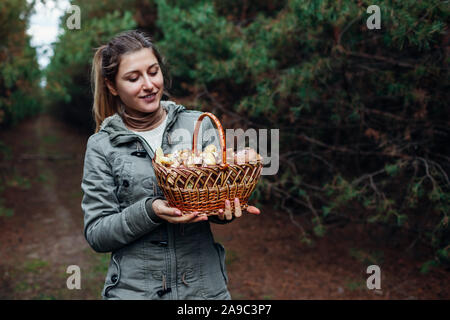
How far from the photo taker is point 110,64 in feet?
7.12

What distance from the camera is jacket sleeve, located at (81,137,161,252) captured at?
191cm

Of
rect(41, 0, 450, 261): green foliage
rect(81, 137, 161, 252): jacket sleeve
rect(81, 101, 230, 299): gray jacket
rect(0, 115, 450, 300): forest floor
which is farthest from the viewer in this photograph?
rect(0, 115, 450, 300): forest floor

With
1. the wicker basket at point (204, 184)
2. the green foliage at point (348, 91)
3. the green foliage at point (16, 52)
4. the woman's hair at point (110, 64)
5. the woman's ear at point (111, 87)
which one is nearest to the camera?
the wicker basket at point (204, 184)

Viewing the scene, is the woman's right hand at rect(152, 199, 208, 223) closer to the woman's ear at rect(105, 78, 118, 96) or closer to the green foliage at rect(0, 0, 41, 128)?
the woman's ear at rect(105, 78, 118, 96)

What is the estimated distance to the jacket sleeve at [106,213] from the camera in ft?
6.25

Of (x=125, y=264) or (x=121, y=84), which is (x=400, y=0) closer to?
(x=121, y=84)

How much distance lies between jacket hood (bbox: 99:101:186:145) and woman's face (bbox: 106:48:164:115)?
0.09 metres

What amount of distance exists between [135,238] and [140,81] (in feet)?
2.37

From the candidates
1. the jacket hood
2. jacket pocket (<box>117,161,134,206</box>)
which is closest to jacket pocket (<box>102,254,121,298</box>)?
jacket pocket (<box>117,161,134,206</box>)

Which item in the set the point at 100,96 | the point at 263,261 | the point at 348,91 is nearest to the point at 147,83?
the point at 100,96

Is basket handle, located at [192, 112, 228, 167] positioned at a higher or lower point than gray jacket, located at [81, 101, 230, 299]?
higher

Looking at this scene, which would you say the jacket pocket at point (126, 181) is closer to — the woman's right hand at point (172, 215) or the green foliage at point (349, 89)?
the woman's right hand at point (172, 215)

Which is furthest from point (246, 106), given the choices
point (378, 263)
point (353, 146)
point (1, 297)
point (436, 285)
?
point (1, 297)

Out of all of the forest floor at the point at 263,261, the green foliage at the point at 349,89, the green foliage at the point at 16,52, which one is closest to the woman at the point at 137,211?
the green foliage at the point at 349,89
